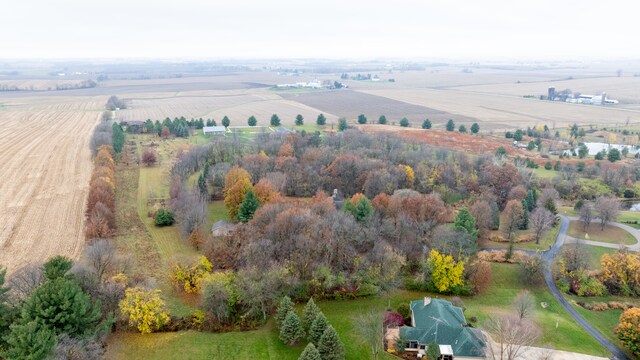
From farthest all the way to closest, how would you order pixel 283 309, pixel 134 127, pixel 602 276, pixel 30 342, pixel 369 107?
pixel 369 107
pixel 134 127
pixel 602 276
pixel 283 309
pixel 30 342

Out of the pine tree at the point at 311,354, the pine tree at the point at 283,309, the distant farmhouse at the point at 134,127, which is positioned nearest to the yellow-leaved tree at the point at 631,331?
the pine tree at the point at 311,354

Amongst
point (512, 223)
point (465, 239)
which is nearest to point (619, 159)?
point (512, 223)

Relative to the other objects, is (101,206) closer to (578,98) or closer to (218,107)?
(218,107)

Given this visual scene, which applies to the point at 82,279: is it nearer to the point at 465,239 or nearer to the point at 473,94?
the point at 465,239

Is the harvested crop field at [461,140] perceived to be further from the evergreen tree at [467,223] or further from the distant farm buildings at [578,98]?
the distant farm buildings at [578,98]

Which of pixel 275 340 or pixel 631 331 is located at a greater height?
pixel 631 331

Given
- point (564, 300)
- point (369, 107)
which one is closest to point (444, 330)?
point (564, 300)
